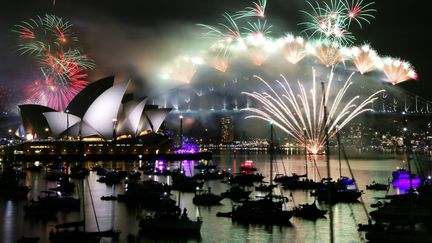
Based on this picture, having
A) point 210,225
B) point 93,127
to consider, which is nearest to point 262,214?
point 210,225

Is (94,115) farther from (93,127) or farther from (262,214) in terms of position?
(262,214)

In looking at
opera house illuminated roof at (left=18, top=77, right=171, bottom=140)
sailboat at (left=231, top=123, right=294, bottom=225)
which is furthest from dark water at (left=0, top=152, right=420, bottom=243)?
opera house illuminated roof at (left=18, top=77, right=171, bottom=140)

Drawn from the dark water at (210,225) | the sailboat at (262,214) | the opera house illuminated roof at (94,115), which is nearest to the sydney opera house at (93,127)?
the opera house illuminated roof at (94,115)

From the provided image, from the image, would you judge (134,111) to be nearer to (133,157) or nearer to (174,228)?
(133,157)

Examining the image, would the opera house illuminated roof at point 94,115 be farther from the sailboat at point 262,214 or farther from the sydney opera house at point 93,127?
the sailboat at point 262,214

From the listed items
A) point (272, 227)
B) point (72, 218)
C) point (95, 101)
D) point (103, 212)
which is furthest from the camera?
point (95, 101)

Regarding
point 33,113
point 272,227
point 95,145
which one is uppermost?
point 33,113

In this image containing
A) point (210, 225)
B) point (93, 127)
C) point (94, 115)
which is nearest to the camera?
point (210, 225)

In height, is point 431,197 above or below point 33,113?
below

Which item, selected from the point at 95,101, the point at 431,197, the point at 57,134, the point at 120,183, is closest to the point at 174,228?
the point at 431,197
